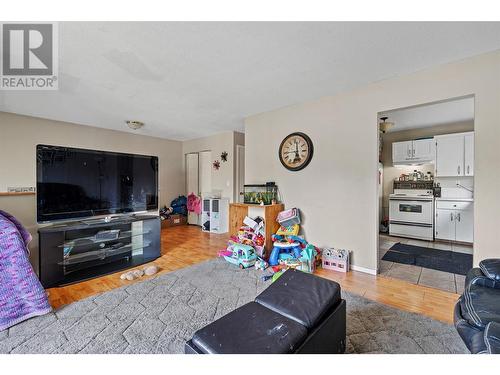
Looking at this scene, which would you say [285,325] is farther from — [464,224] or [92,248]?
[464,224]

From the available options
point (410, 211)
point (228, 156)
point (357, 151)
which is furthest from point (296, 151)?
point (410, 211)

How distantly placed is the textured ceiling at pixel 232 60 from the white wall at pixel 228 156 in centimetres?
161

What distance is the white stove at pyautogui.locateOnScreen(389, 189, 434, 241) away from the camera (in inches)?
164

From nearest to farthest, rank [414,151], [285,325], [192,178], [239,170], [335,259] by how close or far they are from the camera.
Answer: [285,325]
[335,259]
[414,151]
[239,170]
[192,178]

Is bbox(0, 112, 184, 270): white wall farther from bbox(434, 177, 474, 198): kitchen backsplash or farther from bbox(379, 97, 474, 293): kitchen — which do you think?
bbox(434, 177, 474, 198): kitchen backsplash

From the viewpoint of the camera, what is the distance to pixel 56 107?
330cm

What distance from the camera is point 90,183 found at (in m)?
2.75

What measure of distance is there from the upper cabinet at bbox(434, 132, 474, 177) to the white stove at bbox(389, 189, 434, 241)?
537 millimetres

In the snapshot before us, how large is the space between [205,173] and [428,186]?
195 inches

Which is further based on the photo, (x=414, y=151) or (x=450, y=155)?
(x=414, y=151)

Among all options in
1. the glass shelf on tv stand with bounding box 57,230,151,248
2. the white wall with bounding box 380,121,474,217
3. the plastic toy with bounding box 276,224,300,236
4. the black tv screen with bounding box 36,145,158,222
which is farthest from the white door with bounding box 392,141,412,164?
the glass shelf on tv stand with bounding box 57,230,151,248

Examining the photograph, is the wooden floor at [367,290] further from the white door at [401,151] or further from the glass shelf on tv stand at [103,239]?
the white door at [401,151]
